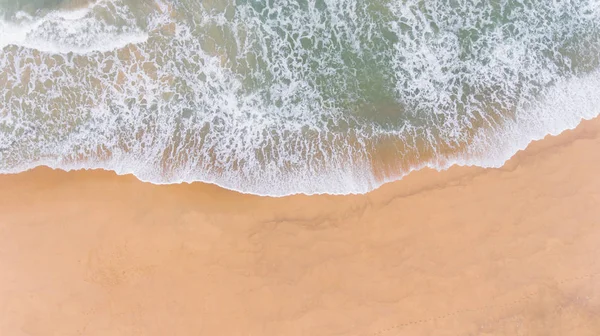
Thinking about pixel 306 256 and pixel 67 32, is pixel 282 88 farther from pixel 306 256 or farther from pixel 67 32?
pixel 67 32

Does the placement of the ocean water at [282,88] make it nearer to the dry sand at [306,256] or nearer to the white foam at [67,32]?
the white foam at [67,32]

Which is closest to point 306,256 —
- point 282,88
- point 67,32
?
point 282,88

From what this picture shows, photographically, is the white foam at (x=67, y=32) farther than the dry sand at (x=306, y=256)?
Yes

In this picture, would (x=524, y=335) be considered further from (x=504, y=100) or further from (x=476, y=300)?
(x=504, y=100)

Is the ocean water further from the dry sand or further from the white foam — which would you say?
the dry sand

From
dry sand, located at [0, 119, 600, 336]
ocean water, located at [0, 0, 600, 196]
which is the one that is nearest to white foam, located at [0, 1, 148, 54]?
ocean water, located at [0, 0, 600, 196]

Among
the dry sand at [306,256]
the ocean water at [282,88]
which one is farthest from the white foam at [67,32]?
the dry sand at [306,256]
